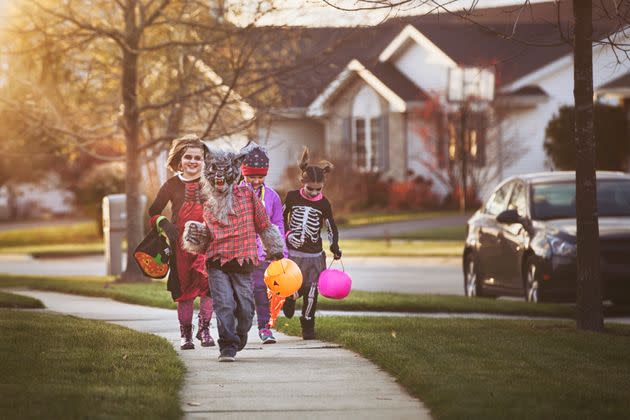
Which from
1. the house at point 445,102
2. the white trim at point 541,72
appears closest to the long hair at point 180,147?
the house at point 445,102

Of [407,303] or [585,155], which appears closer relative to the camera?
[585,155]

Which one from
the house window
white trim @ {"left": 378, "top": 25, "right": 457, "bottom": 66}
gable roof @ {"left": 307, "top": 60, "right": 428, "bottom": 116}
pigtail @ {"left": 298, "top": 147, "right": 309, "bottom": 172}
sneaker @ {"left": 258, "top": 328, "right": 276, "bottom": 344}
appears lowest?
sneaker @ {"left": 258, "top": 328, "right": 276, "bottom": 344}

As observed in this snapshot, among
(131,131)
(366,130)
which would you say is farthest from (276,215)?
(366,130)

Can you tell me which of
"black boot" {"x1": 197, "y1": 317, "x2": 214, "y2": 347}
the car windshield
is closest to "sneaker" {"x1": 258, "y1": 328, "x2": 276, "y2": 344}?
"black boot" {"x1": 197, "y1": 317, "x2": 214, "y2": 347}

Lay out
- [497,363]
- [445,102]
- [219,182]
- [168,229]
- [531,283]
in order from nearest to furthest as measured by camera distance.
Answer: [497,363], [219,182], [168,229], [531,283], [445,102]

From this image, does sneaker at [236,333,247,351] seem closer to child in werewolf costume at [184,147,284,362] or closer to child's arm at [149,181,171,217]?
child in werewolf costume at [184,147,284,362]

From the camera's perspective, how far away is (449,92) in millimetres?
39219

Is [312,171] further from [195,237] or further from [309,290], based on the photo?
[195,237]

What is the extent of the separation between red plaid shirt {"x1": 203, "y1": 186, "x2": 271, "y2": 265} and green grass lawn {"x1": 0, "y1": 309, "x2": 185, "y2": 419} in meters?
0.85

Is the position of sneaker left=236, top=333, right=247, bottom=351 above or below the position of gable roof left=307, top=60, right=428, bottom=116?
below

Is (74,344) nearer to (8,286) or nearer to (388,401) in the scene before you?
(388,401)

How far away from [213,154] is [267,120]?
9.45m

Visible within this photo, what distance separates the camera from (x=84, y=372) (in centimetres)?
893

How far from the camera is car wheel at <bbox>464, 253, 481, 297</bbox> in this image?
17.2 meters
